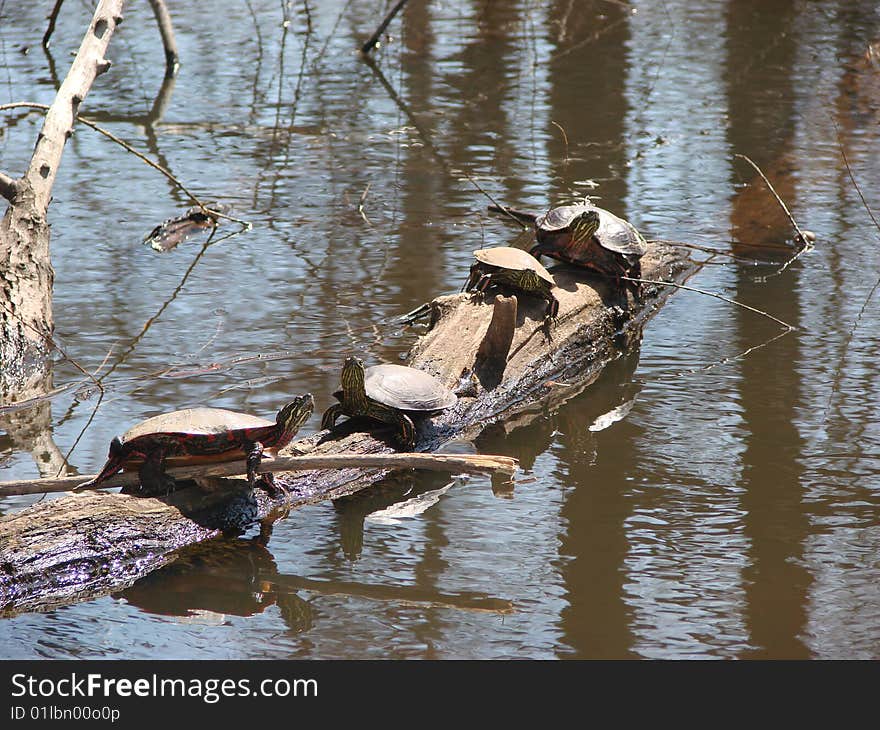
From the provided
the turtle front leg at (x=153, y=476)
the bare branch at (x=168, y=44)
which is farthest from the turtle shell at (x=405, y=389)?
the bare branch at (x=168, y=44)

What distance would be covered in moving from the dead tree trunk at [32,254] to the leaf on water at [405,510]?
212cm

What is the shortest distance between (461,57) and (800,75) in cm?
384

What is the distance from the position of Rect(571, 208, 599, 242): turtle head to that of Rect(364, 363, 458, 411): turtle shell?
5.82 feet

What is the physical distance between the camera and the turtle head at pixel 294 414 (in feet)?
13.4

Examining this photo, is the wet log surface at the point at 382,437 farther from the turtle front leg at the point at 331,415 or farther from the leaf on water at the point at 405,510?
the leaf on water at the point at 405,510

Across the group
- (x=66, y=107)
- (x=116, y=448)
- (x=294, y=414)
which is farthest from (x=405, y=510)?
(x=66, y=107)

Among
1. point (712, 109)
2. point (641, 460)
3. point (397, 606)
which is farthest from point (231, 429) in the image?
point (712, 109)

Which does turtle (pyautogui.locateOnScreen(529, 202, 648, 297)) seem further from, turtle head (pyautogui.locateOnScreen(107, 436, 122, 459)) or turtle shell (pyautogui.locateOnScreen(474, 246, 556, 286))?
turtle head (pyautogui.locateOnScreen(107, 436, 122, 459))

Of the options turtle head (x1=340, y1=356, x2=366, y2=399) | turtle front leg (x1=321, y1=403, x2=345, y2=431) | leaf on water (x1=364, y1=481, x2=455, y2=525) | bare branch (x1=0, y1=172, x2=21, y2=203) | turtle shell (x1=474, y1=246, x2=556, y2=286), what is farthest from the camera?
bare branch (x1=0, y1=172, x2=21, y2=203)

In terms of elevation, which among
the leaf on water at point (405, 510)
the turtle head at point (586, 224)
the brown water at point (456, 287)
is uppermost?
the turtle head at point (586, 224)

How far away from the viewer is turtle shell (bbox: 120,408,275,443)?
394 centimetres

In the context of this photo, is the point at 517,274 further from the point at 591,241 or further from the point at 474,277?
the point at 591,241

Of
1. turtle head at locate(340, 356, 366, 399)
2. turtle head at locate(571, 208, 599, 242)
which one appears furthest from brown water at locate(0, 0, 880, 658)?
turtle head at locate(571, 208, 599, 242)

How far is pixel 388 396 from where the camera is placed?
15.3 ft
